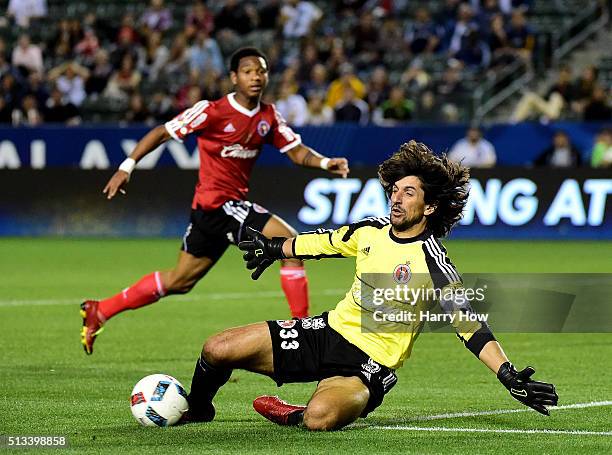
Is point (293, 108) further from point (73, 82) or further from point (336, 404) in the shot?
point (336, 404)

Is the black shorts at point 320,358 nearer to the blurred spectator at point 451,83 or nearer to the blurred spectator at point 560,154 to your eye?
the blurred spectator at point 560,154

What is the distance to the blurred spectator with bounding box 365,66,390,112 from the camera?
2516cm

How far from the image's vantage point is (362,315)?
7.85 metres

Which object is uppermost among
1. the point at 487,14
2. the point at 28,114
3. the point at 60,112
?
the point at 487,14

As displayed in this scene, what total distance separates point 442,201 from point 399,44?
19486 mm

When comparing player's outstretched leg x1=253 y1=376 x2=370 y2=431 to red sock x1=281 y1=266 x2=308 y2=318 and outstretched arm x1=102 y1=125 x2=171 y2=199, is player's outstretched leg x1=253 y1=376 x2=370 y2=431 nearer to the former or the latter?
outstretched arm x1=102 y1=125 x2=171 y2=199

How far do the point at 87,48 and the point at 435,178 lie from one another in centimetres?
2157

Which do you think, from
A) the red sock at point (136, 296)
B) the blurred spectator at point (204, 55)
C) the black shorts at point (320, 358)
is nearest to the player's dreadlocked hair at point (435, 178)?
the black shorts at point (320, 358)

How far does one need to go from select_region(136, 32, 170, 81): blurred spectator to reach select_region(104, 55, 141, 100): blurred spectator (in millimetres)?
442

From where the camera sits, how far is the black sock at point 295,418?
25.9 feet

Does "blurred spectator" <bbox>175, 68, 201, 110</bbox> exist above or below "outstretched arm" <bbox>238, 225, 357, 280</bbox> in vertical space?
below

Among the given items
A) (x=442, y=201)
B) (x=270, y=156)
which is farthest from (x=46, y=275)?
(x=442, y=201)

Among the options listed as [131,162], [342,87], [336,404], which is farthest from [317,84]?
[336,404]

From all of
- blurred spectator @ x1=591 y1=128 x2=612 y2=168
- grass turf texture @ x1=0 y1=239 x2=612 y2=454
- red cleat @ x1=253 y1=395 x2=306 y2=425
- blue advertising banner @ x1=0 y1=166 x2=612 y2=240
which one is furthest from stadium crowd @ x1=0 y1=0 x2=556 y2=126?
red cleat @ x1=253 y1=395 x2=306 y2=425
